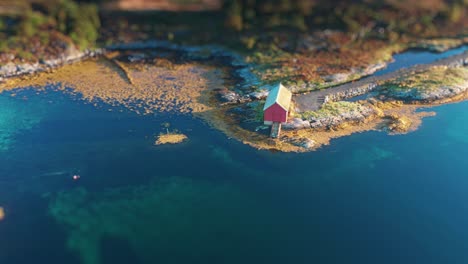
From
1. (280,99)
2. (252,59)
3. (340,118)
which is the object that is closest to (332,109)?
(340,118)

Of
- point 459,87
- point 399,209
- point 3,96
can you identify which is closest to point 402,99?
point 459,87

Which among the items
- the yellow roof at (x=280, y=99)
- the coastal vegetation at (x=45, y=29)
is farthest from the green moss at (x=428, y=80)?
the coastal vegetation at (x=45, y=29)

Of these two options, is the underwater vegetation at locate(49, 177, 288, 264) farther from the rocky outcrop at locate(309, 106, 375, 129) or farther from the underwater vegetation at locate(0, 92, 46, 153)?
the rocky outcrop at locate(309, 106, 375, 129)

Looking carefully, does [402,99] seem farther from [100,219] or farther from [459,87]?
[100,219]

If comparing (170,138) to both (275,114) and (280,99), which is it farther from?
(280,99)

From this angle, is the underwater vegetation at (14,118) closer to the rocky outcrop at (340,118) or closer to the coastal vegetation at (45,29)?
the coastal vegetation at (45,29)

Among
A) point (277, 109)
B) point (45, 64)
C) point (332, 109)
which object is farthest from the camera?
point (45, 64)
